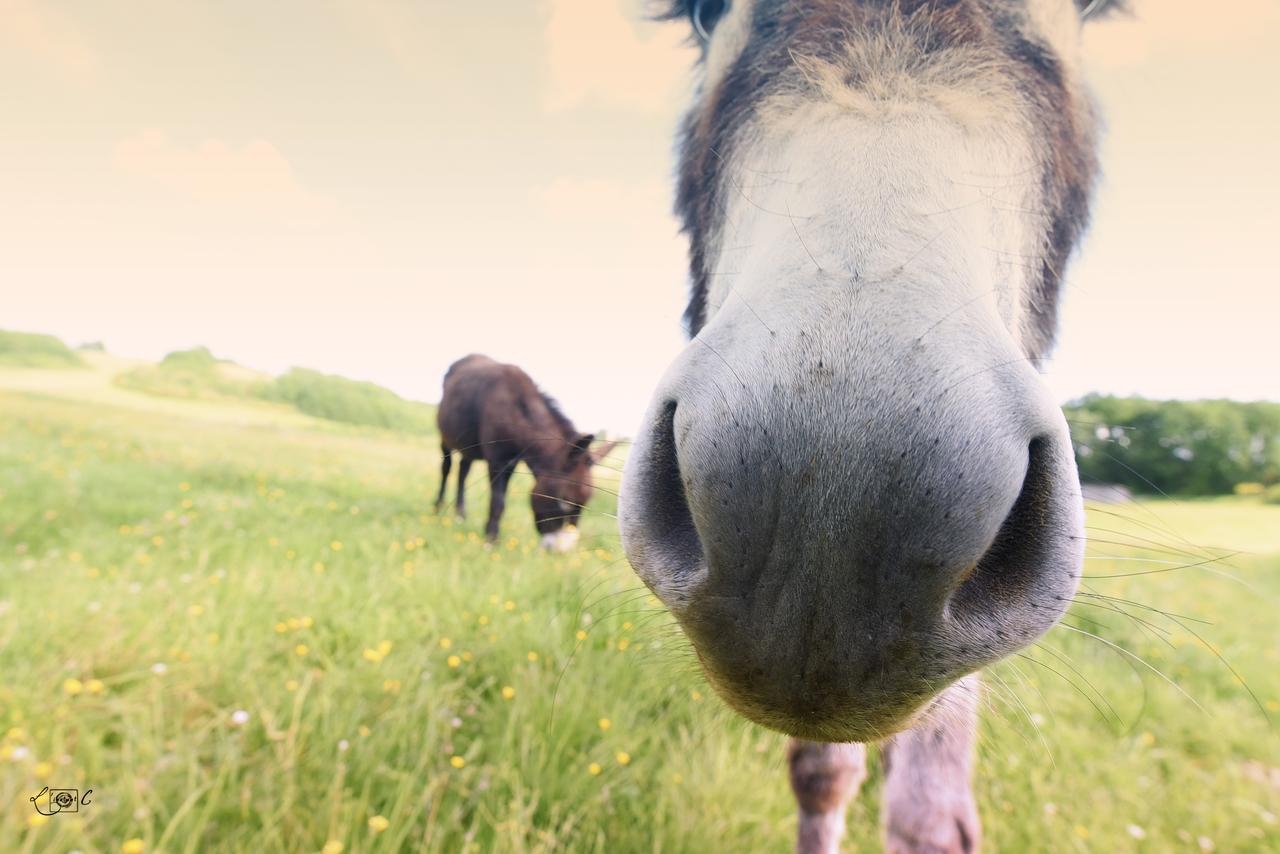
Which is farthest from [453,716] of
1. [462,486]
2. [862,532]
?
[462,486]

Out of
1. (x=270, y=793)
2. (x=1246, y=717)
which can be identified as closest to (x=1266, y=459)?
(x=1246, y=717)

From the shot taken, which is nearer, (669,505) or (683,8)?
(669,505)

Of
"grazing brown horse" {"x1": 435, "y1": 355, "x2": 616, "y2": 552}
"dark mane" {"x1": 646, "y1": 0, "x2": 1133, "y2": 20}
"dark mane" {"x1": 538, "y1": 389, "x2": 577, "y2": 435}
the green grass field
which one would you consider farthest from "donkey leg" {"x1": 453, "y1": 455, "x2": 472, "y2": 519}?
"dark mane" {"x1": 646, "y1": 0, "x2": 1133, "y2": 20}

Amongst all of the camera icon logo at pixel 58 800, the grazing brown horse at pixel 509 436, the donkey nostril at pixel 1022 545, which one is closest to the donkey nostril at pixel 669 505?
the donkey nostril at pixel 1022 545

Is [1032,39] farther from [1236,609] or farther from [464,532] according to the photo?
[1236,609]

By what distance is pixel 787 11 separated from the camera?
1343 mm

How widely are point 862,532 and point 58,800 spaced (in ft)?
6.65

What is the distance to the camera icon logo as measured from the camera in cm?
132

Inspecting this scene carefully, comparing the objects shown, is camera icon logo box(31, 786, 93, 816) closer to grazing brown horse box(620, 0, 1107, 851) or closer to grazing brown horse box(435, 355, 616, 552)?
grazing brown horse box(620, 0, 1107, 851)

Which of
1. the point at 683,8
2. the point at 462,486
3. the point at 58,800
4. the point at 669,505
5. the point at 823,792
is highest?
the point at 683,8

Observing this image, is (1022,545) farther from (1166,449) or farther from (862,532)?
(1166,449)

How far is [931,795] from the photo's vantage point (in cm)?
173

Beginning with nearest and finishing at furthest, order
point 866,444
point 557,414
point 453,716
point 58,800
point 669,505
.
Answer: point 866,444 → point 669,505 → point 58,800 → point 453,716 → point 557,414

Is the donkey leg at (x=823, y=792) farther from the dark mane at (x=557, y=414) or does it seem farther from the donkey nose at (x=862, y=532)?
the dark mane at (x=557, y=414)
